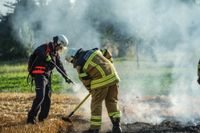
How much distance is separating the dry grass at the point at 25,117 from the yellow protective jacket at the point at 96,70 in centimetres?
138

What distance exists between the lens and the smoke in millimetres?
12898

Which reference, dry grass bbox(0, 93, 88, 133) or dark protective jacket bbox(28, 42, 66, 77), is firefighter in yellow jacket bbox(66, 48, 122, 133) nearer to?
dry grass bbox(0, 93, 88, 133)

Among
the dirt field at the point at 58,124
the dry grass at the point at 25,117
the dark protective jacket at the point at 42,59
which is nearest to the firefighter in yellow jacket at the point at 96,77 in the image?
the dirt field at the point at 58,124

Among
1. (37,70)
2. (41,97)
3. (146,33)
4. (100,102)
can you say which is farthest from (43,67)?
(146,33)

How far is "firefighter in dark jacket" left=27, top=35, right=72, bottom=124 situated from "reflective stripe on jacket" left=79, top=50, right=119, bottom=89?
150cm

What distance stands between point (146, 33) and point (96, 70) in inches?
453

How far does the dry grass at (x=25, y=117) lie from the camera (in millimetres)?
8695

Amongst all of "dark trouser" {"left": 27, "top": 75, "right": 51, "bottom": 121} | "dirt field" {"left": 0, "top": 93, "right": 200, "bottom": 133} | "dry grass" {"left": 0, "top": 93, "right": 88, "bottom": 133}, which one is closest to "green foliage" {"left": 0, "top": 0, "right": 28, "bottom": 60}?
"dry grass" {"left": 0, "top": 93, "right": 88, "bottom": 133}

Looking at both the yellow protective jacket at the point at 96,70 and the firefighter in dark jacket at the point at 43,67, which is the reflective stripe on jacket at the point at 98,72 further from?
the firefighter in dark jacket at the point at 43,67

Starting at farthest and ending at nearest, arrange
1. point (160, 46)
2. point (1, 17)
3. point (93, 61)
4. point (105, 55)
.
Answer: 1. point (1, 17)
2. point (160, 46)
3. point (105, 55)
4. point (93, 61)

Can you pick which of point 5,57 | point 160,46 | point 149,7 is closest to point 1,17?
point 5,57

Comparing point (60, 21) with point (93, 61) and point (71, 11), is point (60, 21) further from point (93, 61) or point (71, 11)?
point (93, 61)

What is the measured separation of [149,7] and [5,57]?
2841cm

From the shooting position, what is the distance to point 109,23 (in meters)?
17.3
